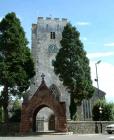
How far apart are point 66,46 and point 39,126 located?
694 inches

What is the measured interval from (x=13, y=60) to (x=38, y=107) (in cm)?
696

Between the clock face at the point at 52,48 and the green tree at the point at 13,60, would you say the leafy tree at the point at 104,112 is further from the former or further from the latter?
the clock face at the point at 52,48

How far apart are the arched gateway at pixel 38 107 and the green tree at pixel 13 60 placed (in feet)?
7.60

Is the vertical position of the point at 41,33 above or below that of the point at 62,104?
above

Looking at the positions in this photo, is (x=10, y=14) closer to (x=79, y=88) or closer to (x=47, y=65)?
(x=79, y=88)

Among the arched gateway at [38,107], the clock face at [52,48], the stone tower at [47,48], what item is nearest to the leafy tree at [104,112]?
the arched gateway at [38,107]

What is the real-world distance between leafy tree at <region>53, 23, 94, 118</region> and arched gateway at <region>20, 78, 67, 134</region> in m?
5.08

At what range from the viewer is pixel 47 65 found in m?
68.0

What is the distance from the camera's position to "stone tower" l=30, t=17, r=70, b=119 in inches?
2625

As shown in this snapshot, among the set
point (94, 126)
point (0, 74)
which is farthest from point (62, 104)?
point (0, 74)

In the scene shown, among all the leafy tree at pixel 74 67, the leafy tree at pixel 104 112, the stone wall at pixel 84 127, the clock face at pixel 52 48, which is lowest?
the stone wall at pixel 84 127

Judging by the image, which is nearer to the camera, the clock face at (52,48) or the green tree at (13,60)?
the green tree at (13,60)

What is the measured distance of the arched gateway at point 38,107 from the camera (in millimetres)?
42938

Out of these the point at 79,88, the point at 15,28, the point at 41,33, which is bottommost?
the point at 79,88
